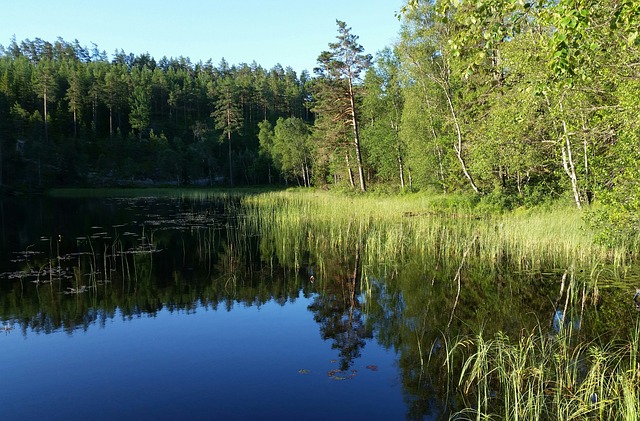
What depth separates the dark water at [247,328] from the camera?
5.90 metres

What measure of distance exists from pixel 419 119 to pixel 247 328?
82.4 ft

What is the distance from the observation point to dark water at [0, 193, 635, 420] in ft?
19.4

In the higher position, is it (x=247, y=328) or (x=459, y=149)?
(x=459, y=149)

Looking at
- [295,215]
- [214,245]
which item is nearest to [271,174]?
[295,215]

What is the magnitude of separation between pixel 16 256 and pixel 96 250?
2.56m

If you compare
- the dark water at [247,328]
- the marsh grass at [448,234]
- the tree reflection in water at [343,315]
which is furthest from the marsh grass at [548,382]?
the marsh grass at [448,234]

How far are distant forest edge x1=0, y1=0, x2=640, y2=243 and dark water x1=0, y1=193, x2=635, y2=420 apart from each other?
161 inches

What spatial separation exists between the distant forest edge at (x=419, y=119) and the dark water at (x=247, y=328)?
4.09 meters

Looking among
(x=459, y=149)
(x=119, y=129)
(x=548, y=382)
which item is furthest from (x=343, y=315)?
(x=119, y=129)

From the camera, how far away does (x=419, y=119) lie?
30.6 meters

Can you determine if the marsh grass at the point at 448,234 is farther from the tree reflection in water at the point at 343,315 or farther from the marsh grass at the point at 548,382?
the marsh grass at the point at 548,382

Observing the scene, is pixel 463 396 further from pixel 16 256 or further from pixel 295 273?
pixel 16 256

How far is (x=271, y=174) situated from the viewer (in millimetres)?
79500

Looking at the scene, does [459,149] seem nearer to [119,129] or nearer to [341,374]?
[341,374]
